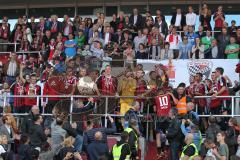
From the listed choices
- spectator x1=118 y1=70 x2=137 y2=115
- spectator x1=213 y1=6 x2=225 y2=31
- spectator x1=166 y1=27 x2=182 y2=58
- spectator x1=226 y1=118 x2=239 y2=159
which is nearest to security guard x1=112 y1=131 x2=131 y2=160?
spectator x1=226 y1=118 x2=239 y2=159

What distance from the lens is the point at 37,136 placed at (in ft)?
54.9

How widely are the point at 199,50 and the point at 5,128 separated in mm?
6999

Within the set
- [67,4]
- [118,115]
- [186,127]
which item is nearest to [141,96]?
[118,115]

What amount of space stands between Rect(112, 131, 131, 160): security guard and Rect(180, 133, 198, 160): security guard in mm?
1155

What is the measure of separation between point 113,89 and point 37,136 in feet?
9.53

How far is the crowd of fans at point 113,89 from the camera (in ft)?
53.5

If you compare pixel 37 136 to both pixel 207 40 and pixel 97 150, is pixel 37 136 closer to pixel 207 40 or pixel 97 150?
pixel 97 150

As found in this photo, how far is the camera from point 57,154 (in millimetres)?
16094

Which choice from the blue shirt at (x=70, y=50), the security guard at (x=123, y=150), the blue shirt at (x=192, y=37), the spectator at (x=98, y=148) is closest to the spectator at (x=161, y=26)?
the blue shirt at (x=192, y=37)

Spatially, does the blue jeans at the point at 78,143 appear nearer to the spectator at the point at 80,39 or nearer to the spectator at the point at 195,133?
the spectator at the point at 195,133

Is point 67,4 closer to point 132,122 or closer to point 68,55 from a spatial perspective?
point 68,55

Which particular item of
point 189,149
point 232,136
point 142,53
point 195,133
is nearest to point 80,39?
point 142,53

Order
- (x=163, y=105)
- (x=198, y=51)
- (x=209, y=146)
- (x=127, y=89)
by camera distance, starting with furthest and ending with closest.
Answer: (x=198, y=51)
(x=127, y=89)
(x=163, y=105)
(x=209, y=146)

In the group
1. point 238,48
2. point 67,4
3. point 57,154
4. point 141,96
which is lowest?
point 57,154
